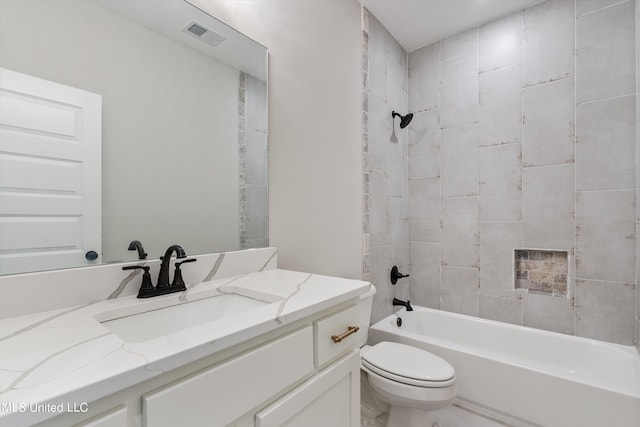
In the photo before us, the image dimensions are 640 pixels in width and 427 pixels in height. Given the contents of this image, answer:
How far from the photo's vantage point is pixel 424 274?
8.27ft

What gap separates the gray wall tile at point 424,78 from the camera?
2.49m

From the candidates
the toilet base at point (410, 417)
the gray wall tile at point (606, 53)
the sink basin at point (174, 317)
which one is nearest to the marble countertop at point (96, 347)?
the sink basin at point (174, 317)

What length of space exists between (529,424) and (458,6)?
2.59 meters

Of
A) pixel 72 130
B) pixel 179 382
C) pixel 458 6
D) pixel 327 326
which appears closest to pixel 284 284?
pixel 327 326

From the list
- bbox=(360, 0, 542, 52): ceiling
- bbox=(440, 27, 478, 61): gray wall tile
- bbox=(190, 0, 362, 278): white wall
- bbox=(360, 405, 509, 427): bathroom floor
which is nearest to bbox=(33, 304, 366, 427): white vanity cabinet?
bbox=(190, 0, 362, 278): white wall

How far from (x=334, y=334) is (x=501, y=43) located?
96.1 inches

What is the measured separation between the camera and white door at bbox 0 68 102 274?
784 millimetres

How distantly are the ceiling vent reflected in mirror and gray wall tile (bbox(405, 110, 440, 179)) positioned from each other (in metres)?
1.81

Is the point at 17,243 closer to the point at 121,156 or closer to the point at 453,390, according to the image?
the point at 121,156

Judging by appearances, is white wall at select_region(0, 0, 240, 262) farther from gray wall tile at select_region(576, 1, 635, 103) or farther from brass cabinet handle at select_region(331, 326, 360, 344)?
gray wall tile at select_region(576, 1, 635, 103)

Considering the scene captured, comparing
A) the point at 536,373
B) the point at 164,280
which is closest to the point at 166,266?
the point at 164,280

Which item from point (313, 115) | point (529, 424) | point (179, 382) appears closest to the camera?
point (179, 382)

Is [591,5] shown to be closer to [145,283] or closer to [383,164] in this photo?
[383,164]

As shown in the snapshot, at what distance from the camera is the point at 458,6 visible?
81.8 inches
